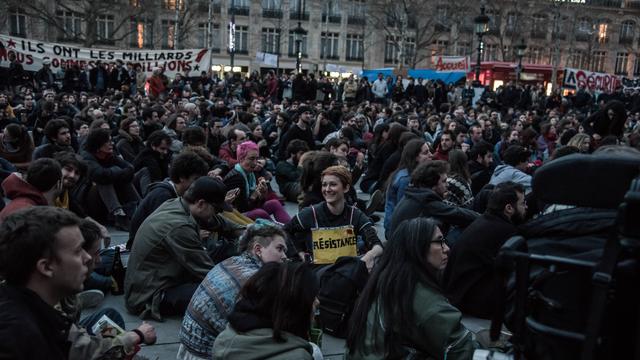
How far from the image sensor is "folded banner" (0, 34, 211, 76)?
20339mm

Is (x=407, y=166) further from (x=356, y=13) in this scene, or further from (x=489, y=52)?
(x=489, y=52)

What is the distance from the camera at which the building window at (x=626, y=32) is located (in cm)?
5928

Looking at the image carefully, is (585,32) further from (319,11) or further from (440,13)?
(319,11)

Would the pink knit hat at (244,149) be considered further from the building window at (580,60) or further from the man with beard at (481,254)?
the building window at (580,60)

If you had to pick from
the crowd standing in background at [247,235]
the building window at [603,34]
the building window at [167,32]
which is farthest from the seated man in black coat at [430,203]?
the building window at [603,34]

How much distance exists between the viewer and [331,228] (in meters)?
5.14

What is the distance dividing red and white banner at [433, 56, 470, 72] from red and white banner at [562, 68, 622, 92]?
6720mm

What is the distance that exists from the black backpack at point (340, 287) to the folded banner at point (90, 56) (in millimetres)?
18699

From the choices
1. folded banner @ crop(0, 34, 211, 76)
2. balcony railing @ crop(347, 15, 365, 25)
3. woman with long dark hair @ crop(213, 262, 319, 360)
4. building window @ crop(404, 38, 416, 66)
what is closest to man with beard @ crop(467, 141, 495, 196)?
woman with long dark hair @ crop(213, 262, 319, 360)

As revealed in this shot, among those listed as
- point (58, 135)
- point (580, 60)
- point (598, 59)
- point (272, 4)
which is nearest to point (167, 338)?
point (58, 135)

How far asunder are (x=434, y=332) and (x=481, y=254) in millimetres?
1919

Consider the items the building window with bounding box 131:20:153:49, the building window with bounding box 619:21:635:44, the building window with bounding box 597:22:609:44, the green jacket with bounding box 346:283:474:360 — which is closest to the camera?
the green jacket with bounding box 346:283:474:360

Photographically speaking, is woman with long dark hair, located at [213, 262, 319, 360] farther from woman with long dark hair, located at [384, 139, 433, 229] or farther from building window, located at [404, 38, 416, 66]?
building window, located at [404, 38, 416, 66]

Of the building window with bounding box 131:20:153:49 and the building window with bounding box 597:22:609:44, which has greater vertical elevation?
the building window with bounding box 597:22:609:44
